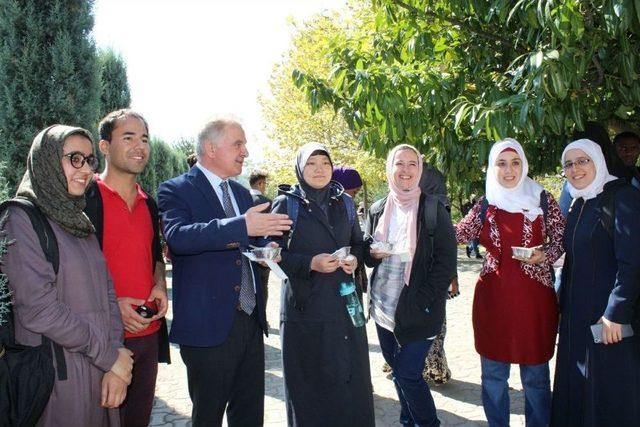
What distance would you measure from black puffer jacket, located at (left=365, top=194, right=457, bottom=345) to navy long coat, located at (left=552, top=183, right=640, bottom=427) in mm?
832

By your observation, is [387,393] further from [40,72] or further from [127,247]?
[40,72]

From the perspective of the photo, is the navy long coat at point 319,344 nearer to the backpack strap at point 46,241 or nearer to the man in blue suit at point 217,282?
the man in blue suit at point 217,282

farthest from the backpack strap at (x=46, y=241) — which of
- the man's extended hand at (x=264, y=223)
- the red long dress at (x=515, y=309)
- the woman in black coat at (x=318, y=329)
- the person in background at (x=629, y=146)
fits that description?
the person in background at (x=629, y=146)

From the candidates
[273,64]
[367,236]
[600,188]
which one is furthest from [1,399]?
[273,64]

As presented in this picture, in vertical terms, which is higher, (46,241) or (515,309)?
(46,241)

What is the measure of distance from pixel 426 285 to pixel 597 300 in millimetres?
1119

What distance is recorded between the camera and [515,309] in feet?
11.6

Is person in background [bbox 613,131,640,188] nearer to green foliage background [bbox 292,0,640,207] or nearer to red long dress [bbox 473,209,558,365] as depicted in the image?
green foliage background [bbox 292,0,640,207]

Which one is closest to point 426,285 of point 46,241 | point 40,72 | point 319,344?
point 319,344

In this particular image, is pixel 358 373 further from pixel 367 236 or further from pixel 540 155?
pixel 540 155

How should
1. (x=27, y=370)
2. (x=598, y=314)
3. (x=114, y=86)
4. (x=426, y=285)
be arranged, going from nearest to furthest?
(x=27, y=370) → (x=598, y=314) → (x=426, y=285) → (x=114, y=86)

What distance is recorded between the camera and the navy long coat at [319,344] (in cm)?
346

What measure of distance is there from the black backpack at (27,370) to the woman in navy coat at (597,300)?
10.3 ft

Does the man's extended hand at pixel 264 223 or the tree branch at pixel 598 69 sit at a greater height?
the tree branch at pixel 598 69
